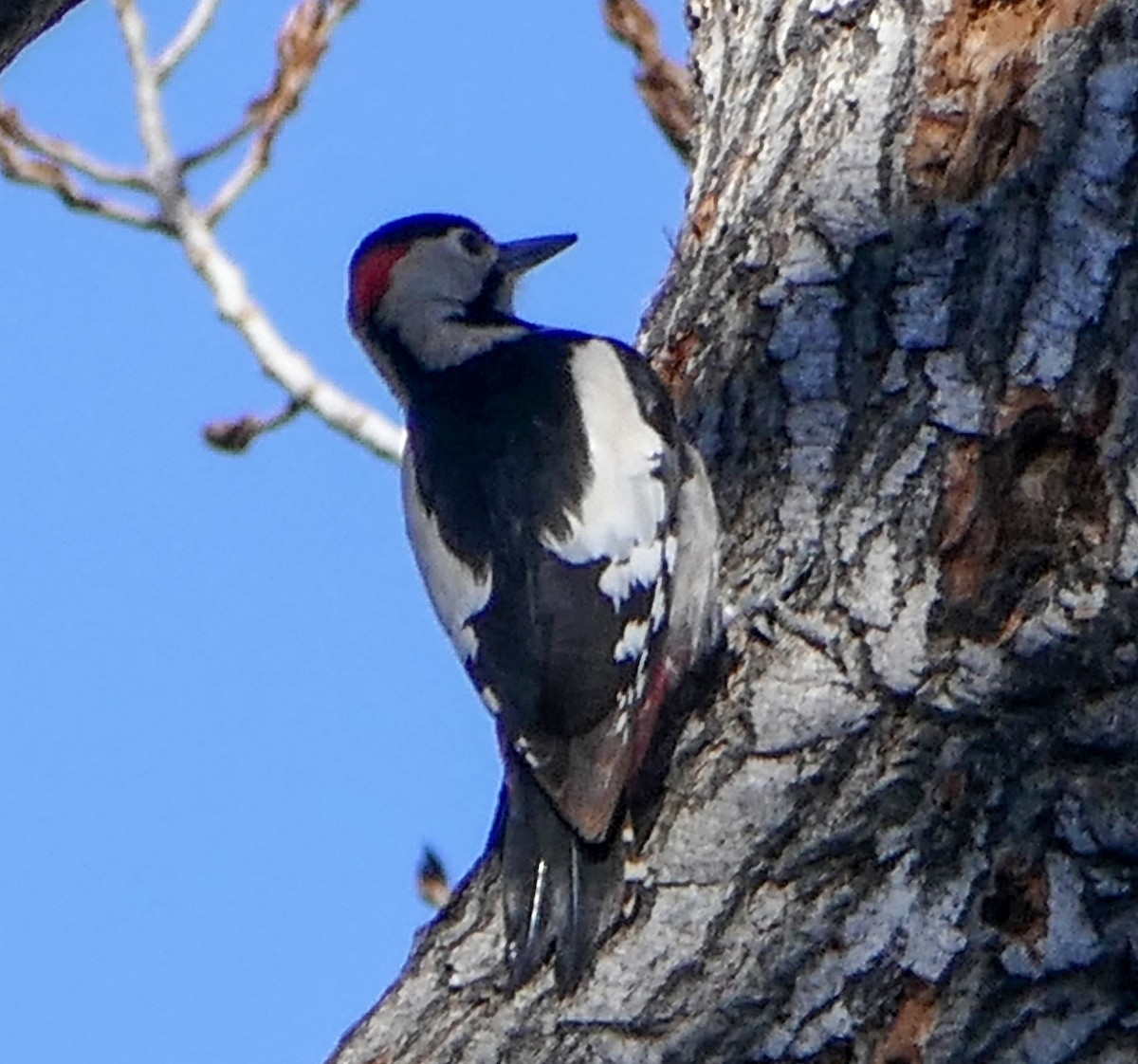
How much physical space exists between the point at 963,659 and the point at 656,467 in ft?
2.86

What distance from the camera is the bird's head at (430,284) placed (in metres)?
4.07

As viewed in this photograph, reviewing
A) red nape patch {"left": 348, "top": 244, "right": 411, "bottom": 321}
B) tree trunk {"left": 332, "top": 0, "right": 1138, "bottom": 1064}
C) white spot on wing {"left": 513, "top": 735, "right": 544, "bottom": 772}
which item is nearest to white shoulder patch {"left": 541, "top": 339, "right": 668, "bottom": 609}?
tree trunk {"left": 332, "top": 0, "right": 1138, "bottom": 1064}

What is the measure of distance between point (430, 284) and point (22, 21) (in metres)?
2.07

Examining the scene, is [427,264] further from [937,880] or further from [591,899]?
[937,880]

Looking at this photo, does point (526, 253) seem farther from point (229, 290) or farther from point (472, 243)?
point (229, 290)

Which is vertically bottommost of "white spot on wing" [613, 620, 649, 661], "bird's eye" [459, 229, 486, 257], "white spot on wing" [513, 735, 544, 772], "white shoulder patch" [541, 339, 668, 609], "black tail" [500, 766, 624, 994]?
"black tail" [500, 766, 624, 994]

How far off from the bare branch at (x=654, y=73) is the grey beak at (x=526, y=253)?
0.66m

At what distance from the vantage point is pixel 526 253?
4.23 meters

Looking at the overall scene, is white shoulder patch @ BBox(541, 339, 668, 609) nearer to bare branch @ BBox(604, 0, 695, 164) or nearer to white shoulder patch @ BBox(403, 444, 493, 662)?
white shoulder patch @ BBox(403, 444, 493, 662)

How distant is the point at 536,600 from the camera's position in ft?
10.5

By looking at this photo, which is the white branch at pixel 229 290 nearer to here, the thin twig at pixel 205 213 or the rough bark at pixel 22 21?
the thin twig at pixel 205 213

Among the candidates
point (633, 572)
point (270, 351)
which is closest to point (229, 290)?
point (270, 351)

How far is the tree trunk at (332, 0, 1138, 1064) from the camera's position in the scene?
7.88 ft

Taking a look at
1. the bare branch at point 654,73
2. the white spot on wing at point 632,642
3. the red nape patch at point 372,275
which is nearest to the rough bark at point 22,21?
the white spot on wing at point 632,642
